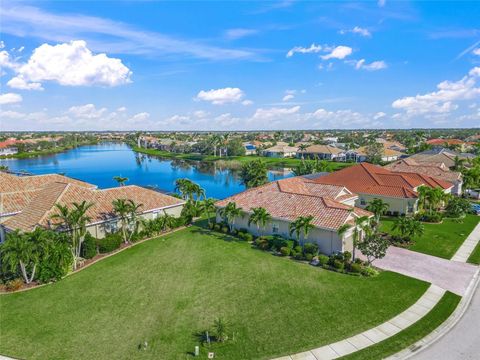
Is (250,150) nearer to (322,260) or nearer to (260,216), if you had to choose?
(260,216)

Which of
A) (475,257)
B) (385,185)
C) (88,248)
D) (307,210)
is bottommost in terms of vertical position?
(475,257)

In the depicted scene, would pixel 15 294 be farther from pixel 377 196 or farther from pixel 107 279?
pixel 377 196

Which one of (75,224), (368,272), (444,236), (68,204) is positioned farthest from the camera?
(444,236)

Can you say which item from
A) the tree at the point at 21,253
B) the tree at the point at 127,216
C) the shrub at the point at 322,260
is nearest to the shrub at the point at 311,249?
the shrub at the point at 322,260

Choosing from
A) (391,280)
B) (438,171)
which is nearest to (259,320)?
(391,280)

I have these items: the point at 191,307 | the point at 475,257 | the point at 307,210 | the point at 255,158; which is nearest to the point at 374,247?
the point at 307,210

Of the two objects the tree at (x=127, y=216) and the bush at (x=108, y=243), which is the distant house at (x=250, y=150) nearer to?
the tree at (x=127, y=216)
